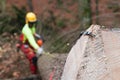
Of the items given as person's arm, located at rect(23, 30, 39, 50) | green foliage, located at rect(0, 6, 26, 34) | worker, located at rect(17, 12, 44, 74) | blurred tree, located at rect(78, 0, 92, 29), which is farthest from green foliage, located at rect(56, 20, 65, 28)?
person's arm, located at rect(23, 30, 39, 50)

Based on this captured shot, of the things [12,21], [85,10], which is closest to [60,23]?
[12,21]

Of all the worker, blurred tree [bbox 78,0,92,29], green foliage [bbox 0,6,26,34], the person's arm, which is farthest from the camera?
green foliage [bbox 0,6,26,34]

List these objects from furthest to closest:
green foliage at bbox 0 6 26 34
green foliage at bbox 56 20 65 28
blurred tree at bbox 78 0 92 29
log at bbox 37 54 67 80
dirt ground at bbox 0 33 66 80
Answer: green foliage at bbox 56 20 65 28 < green foliage at bbox 0 6 26 34 < blurred tree at bbox 78 0 92 29 < dirt ground at bbox 0 33 66 80 < log at bbox 37 54 67 80

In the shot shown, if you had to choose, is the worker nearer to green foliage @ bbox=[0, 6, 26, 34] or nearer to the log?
the log

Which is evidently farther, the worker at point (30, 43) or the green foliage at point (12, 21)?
the green foliage at point (12, 21)

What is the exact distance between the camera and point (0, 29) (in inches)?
541

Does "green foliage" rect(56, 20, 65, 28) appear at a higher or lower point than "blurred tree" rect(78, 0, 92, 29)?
lower

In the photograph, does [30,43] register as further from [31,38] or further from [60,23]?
[60,23]

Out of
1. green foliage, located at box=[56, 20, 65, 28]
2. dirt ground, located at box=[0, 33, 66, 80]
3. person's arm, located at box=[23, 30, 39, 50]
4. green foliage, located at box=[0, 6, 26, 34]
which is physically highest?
person's arm, located at box=[23, 30, 39, 50]

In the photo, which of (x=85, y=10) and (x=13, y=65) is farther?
(x=85, y=10)

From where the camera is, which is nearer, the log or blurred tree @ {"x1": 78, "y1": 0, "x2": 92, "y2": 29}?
the log

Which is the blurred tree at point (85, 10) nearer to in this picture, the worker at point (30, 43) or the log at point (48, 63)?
the worker at point (30, 43)

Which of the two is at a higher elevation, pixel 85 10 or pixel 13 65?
pixel 85 10

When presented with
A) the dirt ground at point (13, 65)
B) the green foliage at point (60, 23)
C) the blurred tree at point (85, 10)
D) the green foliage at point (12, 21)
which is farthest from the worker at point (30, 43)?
the green foliage at point (60, 23)
